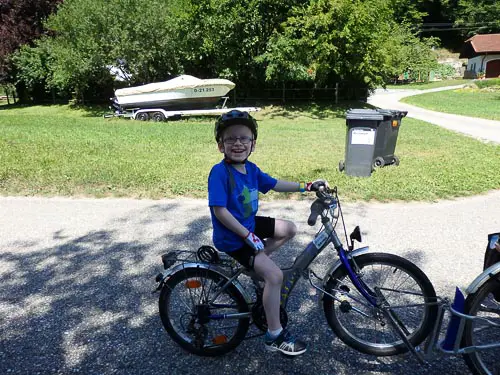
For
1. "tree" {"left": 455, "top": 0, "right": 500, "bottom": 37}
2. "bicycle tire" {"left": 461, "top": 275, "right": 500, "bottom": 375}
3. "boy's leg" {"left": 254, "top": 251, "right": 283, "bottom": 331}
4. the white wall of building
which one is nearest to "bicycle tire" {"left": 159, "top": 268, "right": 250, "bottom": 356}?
"boy's leg" {"left": 254, "top": 251, "right": 283, "bottom": 331}

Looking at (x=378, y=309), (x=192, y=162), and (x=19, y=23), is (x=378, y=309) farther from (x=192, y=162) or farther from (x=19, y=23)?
(x=19, y=23)

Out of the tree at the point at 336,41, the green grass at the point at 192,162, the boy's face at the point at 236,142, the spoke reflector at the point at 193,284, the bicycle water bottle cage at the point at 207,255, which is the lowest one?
the green grass at the point at 192,162

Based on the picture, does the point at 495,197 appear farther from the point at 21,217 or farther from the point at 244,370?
the point at 21,217

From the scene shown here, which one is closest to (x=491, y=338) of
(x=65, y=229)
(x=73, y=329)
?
(x=73, y=329)

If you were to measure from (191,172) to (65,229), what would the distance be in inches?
111

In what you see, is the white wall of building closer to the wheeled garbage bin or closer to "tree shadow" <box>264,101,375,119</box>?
"tree shadow" <box>264,101,375,119</box>

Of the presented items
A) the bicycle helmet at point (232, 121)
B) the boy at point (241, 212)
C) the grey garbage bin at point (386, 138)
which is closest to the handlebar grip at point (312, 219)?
the boy at point (241, 212)

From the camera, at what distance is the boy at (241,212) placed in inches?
95.4

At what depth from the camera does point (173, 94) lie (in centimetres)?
1727

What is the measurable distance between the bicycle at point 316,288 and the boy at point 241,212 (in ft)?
0.39

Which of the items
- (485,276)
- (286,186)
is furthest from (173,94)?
(485,276)

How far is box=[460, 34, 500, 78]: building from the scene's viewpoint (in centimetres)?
4772

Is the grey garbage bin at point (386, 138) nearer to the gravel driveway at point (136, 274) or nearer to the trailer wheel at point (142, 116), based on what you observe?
the gravel driveway at point (136, 274)

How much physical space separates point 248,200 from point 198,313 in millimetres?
851
